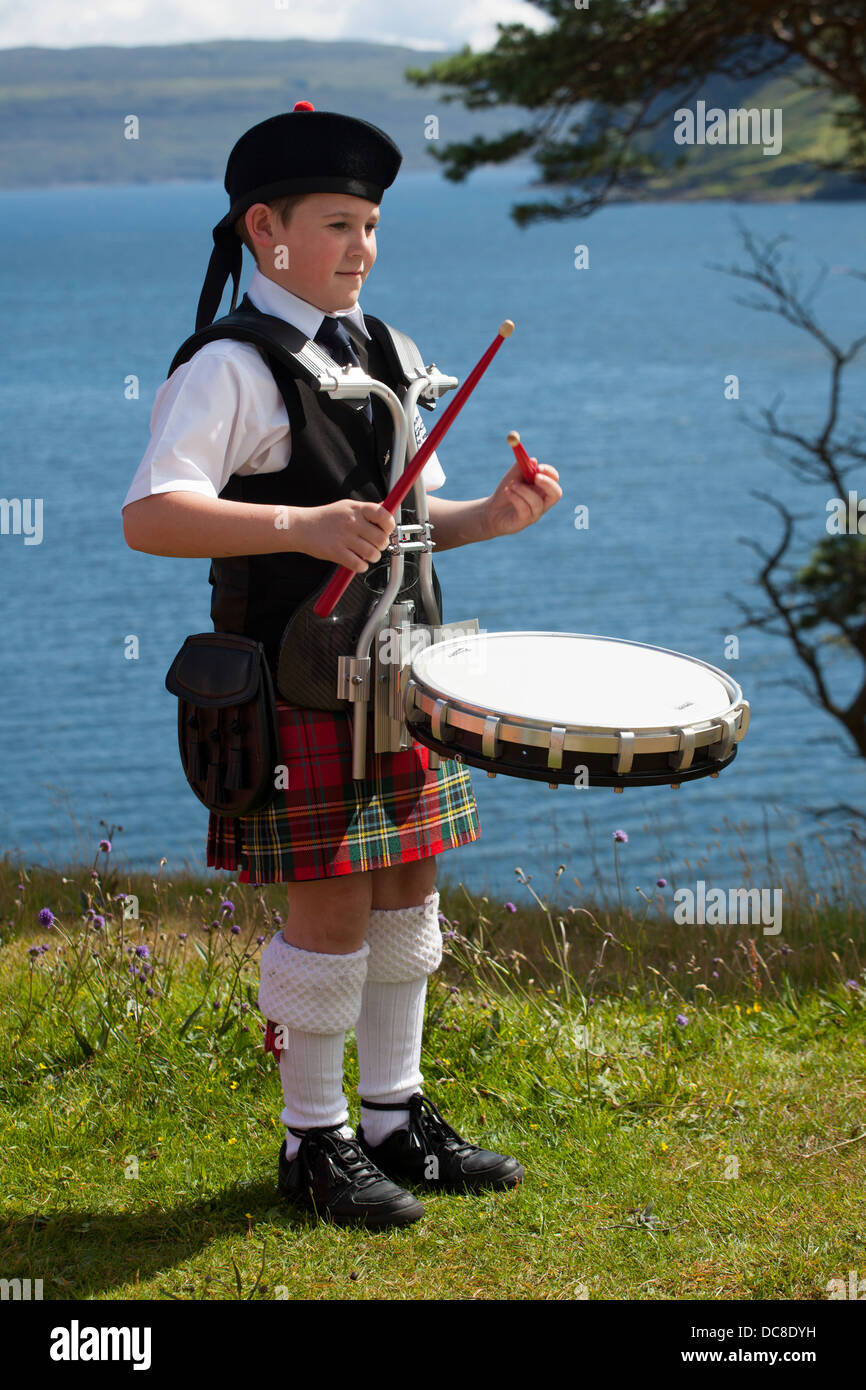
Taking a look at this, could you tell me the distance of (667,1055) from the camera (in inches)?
127

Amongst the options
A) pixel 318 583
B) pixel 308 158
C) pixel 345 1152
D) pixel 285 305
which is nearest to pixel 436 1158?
pixel 345 1152

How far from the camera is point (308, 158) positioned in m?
2.44

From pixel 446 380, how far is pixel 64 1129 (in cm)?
172

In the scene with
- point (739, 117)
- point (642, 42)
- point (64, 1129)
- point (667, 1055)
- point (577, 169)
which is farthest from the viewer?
point (577, 169)

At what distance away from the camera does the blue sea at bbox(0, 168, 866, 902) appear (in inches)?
671

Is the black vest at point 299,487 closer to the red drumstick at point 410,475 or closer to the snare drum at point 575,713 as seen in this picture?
the red drumstick at point 410,475

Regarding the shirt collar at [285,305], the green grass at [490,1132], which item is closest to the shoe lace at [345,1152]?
the green grass at [490,1132]

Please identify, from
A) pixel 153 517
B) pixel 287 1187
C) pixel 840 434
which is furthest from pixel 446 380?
pixel 840 434

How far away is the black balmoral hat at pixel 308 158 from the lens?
2.43 metres

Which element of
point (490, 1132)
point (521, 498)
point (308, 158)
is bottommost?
point (490, 1132)

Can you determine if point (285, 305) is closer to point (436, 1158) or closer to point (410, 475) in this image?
point (410, 475)

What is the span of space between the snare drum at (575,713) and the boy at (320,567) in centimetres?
24

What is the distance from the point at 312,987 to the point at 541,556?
29564 millimetres

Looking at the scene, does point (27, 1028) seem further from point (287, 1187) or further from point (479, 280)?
point (479, 280)
